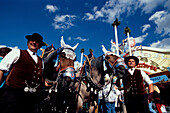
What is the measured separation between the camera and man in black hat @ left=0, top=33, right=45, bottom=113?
2.09 metres

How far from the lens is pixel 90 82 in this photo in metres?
4.31

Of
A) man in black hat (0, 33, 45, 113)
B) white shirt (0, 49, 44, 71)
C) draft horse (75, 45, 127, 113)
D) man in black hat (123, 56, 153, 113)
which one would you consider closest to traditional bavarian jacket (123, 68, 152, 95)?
man in black hat (123, 56, 153, 113)

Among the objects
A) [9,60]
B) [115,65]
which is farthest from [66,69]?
[115,65]

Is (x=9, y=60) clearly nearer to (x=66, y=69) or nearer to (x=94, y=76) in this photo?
(x=66, y=69)

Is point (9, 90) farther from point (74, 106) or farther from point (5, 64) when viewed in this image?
point (74, 106)

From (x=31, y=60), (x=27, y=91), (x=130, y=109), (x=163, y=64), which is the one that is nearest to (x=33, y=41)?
(x=31, y=60)

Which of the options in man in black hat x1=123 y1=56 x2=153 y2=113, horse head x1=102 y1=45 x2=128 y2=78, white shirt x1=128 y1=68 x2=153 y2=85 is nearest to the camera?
man in black hat x1=123 y1=56 x2=153 y2=113

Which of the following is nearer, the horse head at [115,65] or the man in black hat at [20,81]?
the man in black hat at [20,81]

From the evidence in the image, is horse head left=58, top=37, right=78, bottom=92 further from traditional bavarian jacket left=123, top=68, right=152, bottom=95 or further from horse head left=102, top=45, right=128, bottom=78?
traditional bavarian jacket left=123, top=68, right=152, bottom=95

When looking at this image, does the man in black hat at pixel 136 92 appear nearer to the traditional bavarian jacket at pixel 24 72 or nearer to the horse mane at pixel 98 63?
the horse mane at pixel 98 63

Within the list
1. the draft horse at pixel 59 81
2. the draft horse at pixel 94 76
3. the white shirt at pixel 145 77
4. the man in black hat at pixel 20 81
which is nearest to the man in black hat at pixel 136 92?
the white shirt at pixel 145 77

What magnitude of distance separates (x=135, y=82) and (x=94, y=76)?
165cm

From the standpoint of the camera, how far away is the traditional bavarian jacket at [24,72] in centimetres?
217

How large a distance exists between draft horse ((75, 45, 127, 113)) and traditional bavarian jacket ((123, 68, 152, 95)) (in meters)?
0.52
